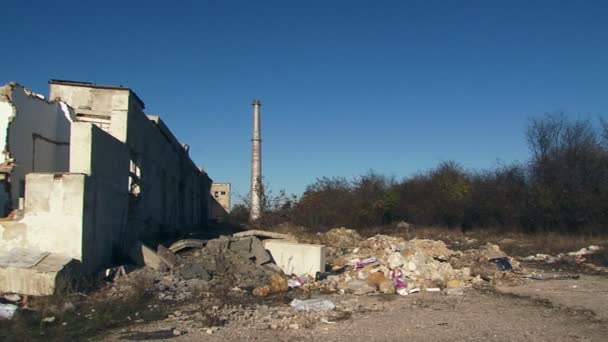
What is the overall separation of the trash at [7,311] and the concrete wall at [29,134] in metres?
4.45

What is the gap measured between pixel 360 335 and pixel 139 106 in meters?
10.8

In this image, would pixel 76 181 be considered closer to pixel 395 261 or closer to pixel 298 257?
pixel 298 257

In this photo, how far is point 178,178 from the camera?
23469mm

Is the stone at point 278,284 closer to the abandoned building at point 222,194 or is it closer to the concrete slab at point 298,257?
the concrete slab at point 298,257

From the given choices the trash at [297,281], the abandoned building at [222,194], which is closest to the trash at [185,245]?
the trash at [297,281]

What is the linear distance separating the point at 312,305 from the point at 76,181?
5.00m

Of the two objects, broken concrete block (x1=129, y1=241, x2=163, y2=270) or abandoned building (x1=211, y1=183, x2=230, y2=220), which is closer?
broken concrete block (x1=129, y1=241, x2=163, y2=270)

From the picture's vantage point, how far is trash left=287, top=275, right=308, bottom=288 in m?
12.1

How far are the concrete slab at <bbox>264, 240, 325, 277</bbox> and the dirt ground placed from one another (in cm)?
217

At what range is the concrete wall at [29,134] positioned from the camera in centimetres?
1290

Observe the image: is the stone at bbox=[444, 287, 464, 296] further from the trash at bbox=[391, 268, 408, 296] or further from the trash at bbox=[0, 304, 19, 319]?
the trash at bbox=[0, 304, 19, 319]

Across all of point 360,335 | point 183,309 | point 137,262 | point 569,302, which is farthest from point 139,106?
point 569,302

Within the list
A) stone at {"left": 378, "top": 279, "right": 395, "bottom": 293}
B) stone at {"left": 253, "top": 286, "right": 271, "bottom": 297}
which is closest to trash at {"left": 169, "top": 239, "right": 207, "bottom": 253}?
stone at {"left": 253, "top": 286, "right": 271, "bottom": 297}

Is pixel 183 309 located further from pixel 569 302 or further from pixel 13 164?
pixel 569 302
